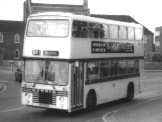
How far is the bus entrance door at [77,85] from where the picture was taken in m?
18.5

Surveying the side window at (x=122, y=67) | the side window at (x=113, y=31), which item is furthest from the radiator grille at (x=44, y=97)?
the side window at (x=122, y=67)

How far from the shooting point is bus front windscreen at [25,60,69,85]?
60.2ft

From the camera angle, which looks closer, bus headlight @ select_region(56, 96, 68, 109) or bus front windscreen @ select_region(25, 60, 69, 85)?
bus headlight @ select_region(56, 96, 68, 109)

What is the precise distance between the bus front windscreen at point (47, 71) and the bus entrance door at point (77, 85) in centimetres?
40

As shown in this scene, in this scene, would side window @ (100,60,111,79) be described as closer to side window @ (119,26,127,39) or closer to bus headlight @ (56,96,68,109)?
side window @ (119,26,127,39)

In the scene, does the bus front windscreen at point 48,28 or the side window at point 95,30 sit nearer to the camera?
the bus front windscreen at point 48,28

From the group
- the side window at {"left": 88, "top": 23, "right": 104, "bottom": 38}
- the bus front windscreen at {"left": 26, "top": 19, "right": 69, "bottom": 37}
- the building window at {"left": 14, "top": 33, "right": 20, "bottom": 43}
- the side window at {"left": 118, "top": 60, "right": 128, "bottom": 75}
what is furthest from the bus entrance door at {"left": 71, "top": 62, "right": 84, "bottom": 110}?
the building window at {"left": 14, "top": 33, "right": 20, "bottom": 43}

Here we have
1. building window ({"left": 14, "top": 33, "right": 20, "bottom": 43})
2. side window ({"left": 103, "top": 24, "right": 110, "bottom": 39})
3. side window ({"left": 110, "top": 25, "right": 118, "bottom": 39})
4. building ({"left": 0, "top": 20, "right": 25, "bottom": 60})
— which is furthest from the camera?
building window ({"left": 14, "top": 33, "right": 20, "bottom": 43})

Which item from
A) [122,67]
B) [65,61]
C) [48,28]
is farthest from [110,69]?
[48,28]

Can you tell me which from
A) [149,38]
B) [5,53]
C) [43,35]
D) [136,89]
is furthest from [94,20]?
[149,38]

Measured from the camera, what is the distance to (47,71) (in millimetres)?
18656

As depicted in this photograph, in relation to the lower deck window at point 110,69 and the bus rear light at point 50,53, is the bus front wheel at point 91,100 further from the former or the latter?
the bus rear light at point 50,53

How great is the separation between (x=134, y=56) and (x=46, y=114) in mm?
7837

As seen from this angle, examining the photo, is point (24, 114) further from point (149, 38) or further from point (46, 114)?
point (149, 38)
